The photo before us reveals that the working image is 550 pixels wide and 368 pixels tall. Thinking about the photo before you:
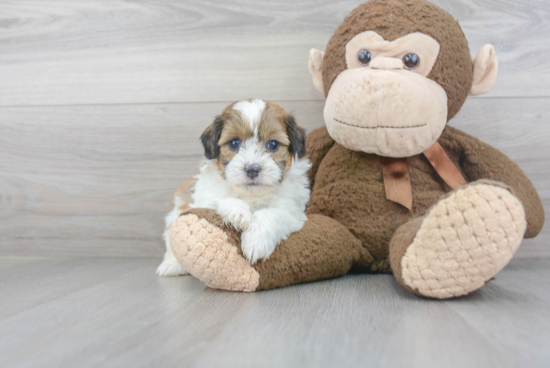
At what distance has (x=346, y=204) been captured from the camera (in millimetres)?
1556

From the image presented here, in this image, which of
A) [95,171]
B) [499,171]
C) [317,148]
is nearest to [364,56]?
[317,148]

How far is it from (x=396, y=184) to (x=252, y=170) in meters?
0.51

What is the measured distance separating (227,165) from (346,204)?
450 millimetres

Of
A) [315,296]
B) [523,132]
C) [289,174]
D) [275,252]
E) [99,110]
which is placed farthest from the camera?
[99,110]

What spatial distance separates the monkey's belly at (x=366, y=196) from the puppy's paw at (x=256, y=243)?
0.39 metres

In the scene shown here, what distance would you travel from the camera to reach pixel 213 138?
1.46 meters

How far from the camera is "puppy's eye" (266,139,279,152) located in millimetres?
1434

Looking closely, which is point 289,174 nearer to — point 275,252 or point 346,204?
point 346,204

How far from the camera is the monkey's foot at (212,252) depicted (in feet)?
3.98

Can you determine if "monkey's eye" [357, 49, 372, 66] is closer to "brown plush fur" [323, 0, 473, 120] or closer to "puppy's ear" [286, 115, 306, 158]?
"brown plush fur" [323, 0, 473, 120]

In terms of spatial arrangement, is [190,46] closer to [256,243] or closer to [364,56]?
[364,56]

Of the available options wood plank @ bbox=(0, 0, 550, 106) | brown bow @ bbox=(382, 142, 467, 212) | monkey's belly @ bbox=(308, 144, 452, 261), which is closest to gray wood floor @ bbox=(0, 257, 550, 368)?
monkey's belly @ bbox=(308, 144, 452, 261)

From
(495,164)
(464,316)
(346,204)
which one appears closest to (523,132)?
(495,164)

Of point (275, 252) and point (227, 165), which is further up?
point (227, 165)
